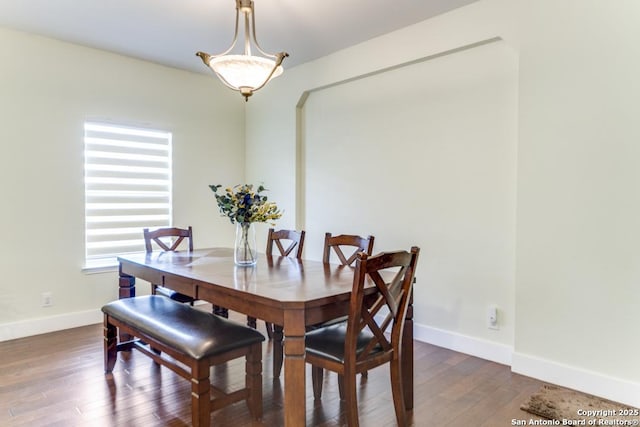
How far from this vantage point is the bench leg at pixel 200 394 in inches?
74.0

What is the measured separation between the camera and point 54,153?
3.63 meters

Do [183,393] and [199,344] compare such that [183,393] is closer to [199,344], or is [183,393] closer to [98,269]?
[199,344]

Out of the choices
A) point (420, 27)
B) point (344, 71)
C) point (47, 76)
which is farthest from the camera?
point (344, 71)

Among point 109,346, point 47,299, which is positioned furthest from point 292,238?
point 47,299

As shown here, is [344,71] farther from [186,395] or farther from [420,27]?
[186,395]

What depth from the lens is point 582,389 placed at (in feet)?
7.98

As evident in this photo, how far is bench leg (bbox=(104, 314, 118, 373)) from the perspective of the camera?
2688mm

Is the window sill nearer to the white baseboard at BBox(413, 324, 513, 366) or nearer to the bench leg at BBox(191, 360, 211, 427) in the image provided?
the bench leg at BBox(191, 360, 211, 427)

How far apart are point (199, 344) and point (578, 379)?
7.49 ft

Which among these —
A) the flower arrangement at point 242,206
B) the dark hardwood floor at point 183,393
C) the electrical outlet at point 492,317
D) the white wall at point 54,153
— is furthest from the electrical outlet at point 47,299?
the electrical outlet at point 492,317

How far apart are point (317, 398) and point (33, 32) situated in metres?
3.81

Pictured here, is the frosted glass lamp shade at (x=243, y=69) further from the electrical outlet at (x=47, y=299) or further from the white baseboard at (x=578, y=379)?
the electrical outlet at (x=47, y=299)

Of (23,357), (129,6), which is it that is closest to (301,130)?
(129,6)

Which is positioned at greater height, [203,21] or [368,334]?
[203,21]
